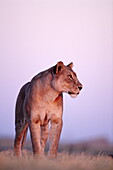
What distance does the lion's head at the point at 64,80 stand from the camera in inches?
348

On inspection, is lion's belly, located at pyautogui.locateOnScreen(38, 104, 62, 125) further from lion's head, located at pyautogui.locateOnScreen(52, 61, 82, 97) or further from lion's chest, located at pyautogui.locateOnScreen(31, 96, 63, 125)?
lion's head, located at pyautogui.locateOnScreen(52, 61, 82, 97)

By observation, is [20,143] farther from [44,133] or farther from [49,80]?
[49,80]

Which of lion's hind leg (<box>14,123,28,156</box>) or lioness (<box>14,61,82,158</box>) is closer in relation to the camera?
lioness (<box>14,61,82,158</box>)

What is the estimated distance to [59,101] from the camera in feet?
29.5

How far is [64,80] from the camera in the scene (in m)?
8.88

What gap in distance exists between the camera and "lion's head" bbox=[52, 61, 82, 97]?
348 inches

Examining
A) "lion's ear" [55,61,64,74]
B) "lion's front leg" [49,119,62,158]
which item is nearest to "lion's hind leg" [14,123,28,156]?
"lion's front leg" [49,119,62,158]

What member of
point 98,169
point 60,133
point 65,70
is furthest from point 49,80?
point 98,169

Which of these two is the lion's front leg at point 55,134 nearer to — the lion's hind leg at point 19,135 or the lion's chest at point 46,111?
the lion's chest at point 46,111

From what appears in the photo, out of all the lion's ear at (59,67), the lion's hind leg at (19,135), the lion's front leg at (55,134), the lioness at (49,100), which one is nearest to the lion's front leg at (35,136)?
the lioness at (49,100)

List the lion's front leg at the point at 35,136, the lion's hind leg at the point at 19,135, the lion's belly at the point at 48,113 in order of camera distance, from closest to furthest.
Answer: the lion's front leg at the point at 35,136 < the lion's belly at the point at 48,113 < the lion's hind leg at the point at 19,135

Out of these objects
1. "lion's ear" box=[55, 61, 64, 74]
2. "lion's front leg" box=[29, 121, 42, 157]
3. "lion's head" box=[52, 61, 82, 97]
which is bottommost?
"lion's front leg" box=[29, 121, 42, 157]

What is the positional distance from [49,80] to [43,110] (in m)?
0.52

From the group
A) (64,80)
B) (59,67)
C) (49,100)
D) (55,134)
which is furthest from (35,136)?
(59,67)
